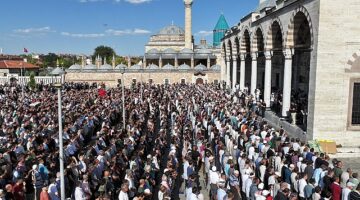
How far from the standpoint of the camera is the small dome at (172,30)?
77137 millimetres

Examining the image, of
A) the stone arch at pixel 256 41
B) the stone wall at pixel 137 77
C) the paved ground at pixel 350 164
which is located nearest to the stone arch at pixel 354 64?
the paved ground at pixel 350 164

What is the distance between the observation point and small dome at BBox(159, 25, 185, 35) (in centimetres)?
7714

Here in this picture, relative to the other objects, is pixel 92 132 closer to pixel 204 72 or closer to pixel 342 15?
pixel 342 15

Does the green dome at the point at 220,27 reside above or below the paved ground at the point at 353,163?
above

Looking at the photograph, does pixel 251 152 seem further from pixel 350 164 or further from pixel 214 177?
pixel 350 164

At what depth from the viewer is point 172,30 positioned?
255 ft

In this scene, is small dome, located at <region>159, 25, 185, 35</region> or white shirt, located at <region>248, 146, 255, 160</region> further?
small dome, located at <region>159, 25, 185, 35</region>

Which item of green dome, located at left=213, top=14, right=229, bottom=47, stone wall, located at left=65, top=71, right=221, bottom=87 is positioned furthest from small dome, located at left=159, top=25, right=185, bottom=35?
stone wall, located at left=65, top=71, right=221, bottom=87

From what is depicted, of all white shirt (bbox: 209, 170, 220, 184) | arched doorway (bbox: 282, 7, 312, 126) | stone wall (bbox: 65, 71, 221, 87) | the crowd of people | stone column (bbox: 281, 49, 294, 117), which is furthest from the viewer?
stone wall (bbox: 65, 71, 221, 87)

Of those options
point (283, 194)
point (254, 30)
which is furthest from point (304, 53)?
point (283, 194)

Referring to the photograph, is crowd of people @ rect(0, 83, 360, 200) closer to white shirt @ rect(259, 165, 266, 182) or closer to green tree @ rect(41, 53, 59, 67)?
white shirt @ rect(259, 165, 266, 182)

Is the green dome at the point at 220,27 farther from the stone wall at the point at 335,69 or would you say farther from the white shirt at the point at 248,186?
the white shirt at the point at 248,186

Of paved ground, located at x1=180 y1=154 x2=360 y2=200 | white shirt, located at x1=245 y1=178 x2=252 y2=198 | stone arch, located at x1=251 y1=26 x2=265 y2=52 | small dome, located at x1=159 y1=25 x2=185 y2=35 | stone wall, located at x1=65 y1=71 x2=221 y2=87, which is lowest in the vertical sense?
paved ground, located at x1=180 y1=154 x2=360 y2=200

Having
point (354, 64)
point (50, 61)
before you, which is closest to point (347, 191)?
point (354, 64)
